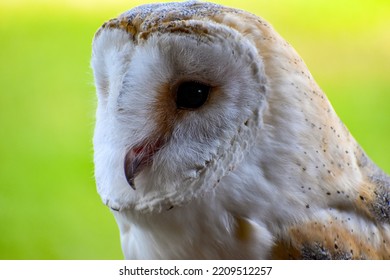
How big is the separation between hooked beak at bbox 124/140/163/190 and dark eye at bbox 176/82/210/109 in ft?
0.25

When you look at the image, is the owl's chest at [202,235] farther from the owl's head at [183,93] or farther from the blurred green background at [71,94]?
the blurred green background at [71,94]

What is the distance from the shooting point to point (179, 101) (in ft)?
3.10

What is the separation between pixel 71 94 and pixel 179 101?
0.32 m

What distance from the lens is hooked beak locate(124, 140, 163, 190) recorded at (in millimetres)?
948

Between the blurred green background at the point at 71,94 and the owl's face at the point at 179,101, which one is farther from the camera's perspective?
the blurred green background at the point at 71,94

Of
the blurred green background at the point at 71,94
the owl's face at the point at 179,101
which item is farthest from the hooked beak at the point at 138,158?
the blurred green background at the point at 71,94

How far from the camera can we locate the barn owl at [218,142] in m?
0.93

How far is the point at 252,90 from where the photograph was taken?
3.08 feet

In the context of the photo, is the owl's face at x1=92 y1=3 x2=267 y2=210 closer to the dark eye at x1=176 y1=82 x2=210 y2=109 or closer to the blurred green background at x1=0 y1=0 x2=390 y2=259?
the dark eye at x1=176 y1=82 x2=210 y2=109

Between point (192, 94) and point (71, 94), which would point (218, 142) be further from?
point (71, 94)

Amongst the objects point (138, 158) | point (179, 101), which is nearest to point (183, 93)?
point (179, 101)

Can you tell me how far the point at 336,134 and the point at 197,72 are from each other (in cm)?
27

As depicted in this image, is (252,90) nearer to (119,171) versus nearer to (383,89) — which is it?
(119,171)

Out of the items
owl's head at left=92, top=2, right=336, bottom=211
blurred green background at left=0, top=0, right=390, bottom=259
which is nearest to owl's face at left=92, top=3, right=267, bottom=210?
owl's head at left=92, top=2, right=336, bottom=211
